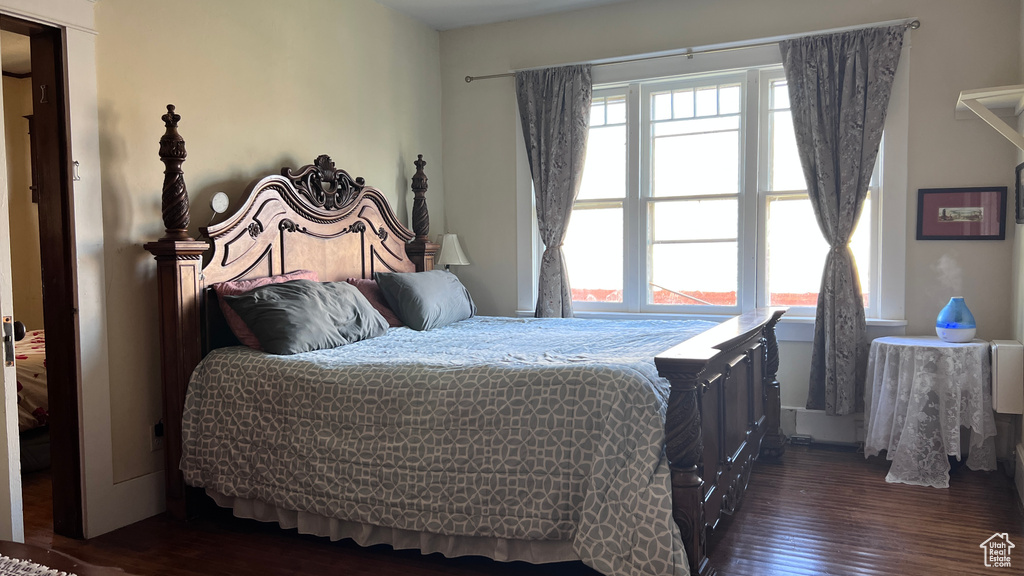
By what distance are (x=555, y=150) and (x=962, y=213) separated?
243cm

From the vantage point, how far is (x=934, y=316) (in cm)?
391

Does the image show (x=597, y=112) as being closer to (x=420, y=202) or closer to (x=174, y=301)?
(x=420, y=202)

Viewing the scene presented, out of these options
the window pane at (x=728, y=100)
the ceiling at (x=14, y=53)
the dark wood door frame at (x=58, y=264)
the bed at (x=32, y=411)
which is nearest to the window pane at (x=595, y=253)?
the window pane at (x=728, y=100)

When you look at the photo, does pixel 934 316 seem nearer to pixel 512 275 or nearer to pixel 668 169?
pixel 668 169

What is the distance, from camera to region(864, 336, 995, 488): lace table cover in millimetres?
3371

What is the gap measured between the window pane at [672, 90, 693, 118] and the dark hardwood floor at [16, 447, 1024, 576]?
2413mm

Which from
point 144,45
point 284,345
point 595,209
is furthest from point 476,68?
point 284,345

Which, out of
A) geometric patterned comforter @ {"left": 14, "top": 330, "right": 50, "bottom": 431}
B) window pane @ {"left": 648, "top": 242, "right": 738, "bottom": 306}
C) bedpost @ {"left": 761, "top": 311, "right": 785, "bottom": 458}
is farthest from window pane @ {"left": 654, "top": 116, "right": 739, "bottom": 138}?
geometric patterned comforter @ {"left": 14, "top": 330, "right": 50, "bottom": 431}

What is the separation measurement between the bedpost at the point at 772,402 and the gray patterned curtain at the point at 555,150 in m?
1.41

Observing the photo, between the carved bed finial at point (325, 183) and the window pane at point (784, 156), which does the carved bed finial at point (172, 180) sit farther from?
the window pane at point (784, 156)

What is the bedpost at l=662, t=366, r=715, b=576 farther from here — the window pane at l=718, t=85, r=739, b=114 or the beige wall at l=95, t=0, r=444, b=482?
the window pane at l=718, t=85, r=739, b=114

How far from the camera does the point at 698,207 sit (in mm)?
4531

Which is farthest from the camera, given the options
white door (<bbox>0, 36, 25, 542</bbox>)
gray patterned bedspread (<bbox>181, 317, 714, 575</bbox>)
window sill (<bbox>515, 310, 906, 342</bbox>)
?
window sill (<bbox>515, 310, 906, 342</bbox>)

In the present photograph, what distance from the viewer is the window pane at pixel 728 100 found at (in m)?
4.38
